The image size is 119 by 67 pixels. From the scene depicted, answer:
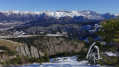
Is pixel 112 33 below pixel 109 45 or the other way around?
the other way around

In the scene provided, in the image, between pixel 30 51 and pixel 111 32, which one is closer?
pixel 111 32

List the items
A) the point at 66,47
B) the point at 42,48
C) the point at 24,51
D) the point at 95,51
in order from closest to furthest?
the point at 95,51, the point at 24,51, the point at 42,48, the point at 66,47

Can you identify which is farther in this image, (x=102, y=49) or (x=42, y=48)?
(x=42, y=48)

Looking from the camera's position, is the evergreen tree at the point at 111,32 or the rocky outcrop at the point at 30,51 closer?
the evergreen tree at the point at 111,32

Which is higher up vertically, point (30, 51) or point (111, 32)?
point (111, 32)

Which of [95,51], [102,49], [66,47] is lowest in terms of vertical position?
[66,47]

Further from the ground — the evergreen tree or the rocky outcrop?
the evergreen tree

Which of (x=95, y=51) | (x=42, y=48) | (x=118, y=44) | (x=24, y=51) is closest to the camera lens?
(x=95, y=51)

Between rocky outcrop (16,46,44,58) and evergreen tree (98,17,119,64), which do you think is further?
rocky outcrop (16,46,44,58)

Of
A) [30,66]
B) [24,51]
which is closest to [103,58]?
[30,66]

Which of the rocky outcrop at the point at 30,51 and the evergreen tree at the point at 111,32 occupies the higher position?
the evergreen tree at the point at 111,32

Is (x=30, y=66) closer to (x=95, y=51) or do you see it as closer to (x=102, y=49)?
(x=102, y=49)
